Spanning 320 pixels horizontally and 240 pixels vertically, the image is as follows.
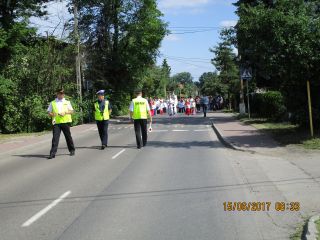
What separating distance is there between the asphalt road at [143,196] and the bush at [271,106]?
11732 mm

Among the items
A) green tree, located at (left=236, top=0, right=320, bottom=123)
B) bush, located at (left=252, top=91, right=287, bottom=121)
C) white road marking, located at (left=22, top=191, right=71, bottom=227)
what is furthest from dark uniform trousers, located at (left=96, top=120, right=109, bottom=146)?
bush, located at (left=252, top=91, right=287, bottom=121)

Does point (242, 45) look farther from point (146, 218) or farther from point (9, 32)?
point (9, 32)

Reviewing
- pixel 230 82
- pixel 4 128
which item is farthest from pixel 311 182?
pixel 230 82

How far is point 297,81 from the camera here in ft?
51.6

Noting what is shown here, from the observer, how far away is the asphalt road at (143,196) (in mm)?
6426

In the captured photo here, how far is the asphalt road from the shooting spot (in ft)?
21.1

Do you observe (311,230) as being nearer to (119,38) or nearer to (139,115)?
(139,115)

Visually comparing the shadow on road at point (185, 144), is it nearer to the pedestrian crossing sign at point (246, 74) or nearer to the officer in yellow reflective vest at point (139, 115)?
the officer in yellow reflective vest at point (139, 115)

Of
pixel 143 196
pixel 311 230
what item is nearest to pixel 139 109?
pixel 143 196

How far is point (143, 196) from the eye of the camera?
8477mm

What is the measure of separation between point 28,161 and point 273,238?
951cm
